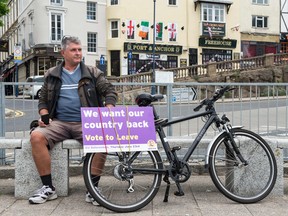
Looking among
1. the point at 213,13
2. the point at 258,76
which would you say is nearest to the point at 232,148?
the point at 258,76

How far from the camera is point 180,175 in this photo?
468 cm

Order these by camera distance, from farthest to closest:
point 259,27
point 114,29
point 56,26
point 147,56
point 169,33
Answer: point 259,27
point 169,33
point 147,56
point 114,29
point 56,26

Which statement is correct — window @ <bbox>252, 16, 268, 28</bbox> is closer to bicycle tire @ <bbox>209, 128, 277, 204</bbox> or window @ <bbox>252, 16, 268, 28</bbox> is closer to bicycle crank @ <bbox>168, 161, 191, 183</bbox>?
bicycle tire @ <bbox>209, 128, 277, 204</bbox>

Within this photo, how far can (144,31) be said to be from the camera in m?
40.3

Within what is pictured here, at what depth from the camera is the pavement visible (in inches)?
174

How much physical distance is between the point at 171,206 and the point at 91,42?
35.8 metres

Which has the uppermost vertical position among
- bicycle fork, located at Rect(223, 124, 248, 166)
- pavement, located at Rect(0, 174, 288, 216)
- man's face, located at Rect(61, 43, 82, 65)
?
man's face, located at Rect(61, 43, 82, 65)

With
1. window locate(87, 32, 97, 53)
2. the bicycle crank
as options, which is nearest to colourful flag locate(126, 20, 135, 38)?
window locate(87, 32, 97, 53)

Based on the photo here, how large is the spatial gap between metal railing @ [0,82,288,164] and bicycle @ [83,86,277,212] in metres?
0.77

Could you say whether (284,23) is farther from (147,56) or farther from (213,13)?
A: (147,56)

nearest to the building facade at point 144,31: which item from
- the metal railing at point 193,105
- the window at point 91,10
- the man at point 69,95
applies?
the window at point 91,10

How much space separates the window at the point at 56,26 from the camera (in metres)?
38.0

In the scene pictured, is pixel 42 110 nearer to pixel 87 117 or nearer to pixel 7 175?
pixel 87 117

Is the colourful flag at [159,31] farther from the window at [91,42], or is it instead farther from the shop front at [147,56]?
the window at [91,42]
